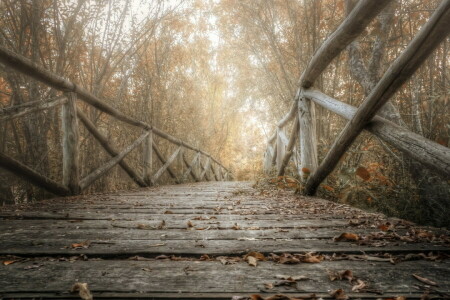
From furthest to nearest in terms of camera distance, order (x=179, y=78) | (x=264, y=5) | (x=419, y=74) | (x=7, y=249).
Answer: (x=179, y=78)
(x=264, y=5)
(x=419, y=74)
(x=7, y=249)

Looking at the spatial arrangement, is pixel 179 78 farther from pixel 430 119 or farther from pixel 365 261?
pixel 365 261

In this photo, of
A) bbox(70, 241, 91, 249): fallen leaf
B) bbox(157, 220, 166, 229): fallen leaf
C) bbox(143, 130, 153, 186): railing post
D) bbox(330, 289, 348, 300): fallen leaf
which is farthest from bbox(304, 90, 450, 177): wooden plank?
bbox(143, 130, 153, 186): railing post

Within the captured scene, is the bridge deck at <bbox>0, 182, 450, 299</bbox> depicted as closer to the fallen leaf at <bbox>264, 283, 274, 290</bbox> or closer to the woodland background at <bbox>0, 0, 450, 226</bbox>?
the fallen leaf at <bbox>264, 283, 274, 290</bbox>

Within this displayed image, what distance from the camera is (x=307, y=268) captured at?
2.86 feet

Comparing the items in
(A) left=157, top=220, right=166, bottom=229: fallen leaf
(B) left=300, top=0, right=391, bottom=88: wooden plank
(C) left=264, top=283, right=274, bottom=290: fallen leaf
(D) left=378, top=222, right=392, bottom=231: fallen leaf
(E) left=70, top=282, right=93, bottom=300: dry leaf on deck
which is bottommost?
(D) left=378, top=222, right=392, bottom=231: fallen leaf

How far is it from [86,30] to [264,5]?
3061 millimetres

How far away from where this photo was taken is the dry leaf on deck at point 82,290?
672mm

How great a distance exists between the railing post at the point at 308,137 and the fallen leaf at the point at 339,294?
7.22 ft

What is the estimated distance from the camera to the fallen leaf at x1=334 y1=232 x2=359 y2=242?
115 centimetres

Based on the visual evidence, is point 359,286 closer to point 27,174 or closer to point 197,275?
point 197,275

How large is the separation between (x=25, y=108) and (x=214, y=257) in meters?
1.94

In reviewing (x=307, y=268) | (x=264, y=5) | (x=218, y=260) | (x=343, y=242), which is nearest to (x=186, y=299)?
(x=218, y=260)

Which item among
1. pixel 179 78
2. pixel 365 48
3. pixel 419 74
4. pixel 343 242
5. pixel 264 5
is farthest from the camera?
pixel 179 78

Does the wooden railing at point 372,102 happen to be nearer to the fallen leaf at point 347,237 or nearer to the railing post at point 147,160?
the fallen leaf at point 347,237
